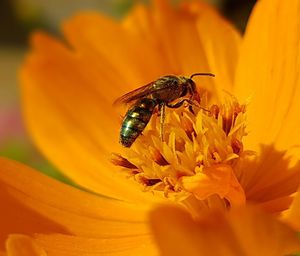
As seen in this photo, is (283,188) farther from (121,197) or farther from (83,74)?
(83,74)

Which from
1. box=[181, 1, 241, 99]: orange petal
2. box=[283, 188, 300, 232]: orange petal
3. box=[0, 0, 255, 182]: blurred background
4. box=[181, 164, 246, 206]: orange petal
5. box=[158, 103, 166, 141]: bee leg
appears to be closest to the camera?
box=[283, 188, 300, 232]: orange petal

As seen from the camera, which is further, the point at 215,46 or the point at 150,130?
the point at 215,46

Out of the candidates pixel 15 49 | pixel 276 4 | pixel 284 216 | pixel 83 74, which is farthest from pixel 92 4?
pixel 284 216

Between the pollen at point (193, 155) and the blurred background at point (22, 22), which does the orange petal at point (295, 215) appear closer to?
the pollen at point (193, 155)

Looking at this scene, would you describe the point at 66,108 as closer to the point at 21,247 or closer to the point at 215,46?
the point at 215,46

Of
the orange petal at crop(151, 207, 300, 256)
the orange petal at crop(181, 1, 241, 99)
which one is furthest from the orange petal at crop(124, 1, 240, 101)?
the orange petal at crop(151, 207, 300, 256)

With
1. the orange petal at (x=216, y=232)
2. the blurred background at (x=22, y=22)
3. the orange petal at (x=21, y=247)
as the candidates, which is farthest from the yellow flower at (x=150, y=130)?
the blurred background at (x=22, y=22)

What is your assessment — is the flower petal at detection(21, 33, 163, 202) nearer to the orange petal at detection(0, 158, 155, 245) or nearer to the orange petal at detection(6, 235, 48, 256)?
the orange petal at detection(0, 158, 155, 245)

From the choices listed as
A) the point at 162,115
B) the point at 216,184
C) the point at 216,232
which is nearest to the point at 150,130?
the point at 162,115

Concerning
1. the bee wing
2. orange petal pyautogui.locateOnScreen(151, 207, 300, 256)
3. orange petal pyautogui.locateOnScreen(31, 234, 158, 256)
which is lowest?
orange petal pyautogui.locateOnScreen(31, 234, 158, 256)
